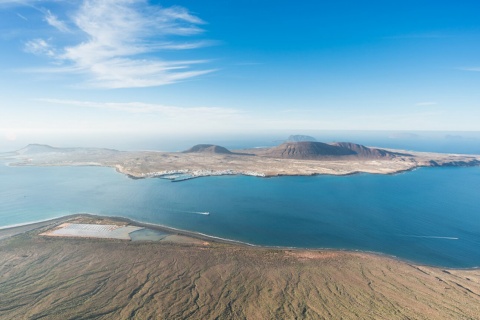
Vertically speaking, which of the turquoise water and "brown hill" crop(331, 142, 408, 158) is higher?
"brown hill" crop(331, 142, 408, 158)

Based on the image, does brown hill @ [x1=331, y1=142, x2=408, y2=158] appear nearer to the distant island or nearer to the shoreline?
the distant island

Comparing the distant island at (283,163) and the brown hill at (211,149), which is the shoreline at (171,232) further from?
the brown hill at (211,149)

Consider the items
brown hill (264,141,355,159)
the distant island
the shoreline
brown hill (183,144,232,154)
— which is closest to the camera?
the shoreline

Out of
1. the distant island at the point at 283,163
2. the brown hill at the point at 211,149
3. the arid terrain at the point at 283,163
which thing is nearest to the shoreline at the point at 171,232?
the distant island at the point at 283,163

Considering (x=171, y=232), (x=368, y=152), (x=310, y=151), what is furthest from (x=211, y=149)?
(x=171, y=232)

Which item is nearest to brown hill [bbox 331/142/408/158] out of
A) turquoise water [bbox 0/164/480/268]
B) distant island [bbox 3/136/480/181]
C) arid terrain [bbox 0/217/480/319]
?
distant island [bbox 3/136/480/181]
